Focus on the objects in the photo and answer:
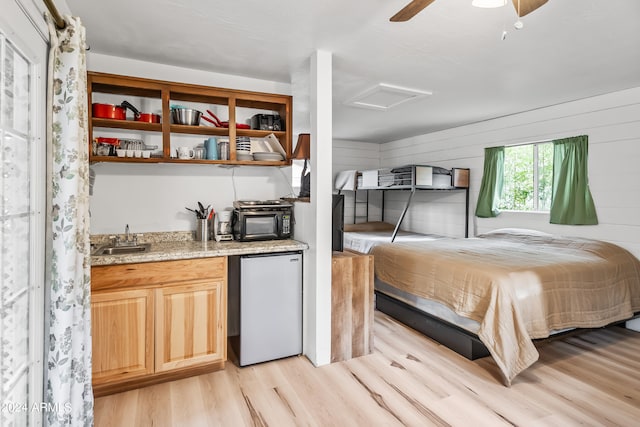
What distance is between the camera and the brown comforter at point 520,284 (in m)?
2.38

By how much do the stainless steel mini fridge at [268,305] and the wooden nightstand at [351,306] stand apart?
0.90 feet

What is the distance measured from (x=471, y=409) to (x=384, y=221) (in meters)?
4.86

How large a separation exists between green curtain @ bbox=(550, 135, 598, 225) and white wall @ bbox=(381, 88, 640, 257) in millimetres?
66

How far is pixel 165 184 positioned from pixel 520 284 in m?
2.84

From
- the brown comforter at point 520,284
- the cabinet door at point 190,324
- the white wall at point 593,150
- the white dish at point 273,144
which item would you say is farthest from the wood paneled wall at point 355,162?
the cabinet door at point 190,324

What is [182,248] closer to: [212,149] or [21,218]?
[212,149]

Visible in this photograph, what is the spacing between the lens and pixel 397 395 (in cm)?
218

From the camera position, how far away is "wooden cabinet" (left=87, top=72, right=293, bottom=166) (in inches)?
101

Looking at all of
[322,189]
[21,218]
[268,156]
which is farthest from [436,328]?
[21,218]

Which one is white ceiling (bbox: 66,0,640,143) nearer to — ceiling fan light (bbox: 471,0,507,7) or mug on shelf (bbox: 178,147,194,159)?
ceiling fan light (bbox: 471,0,507,7)

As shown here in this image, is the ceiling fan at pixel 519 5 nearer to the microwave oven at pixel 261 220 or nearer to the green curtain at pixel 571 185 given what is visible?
the microwave oven at pixel 261 220

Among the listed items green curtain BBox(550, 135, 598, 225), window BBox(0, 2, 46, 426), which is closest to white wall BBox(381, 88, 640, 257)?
green curtain BBox(550, 135, 598, 225)

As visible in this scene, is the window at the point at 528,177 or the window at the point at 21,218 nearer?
the window at the point at 21,218

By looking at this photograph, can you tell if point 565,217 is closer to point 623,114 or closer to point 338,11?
point 623,114
